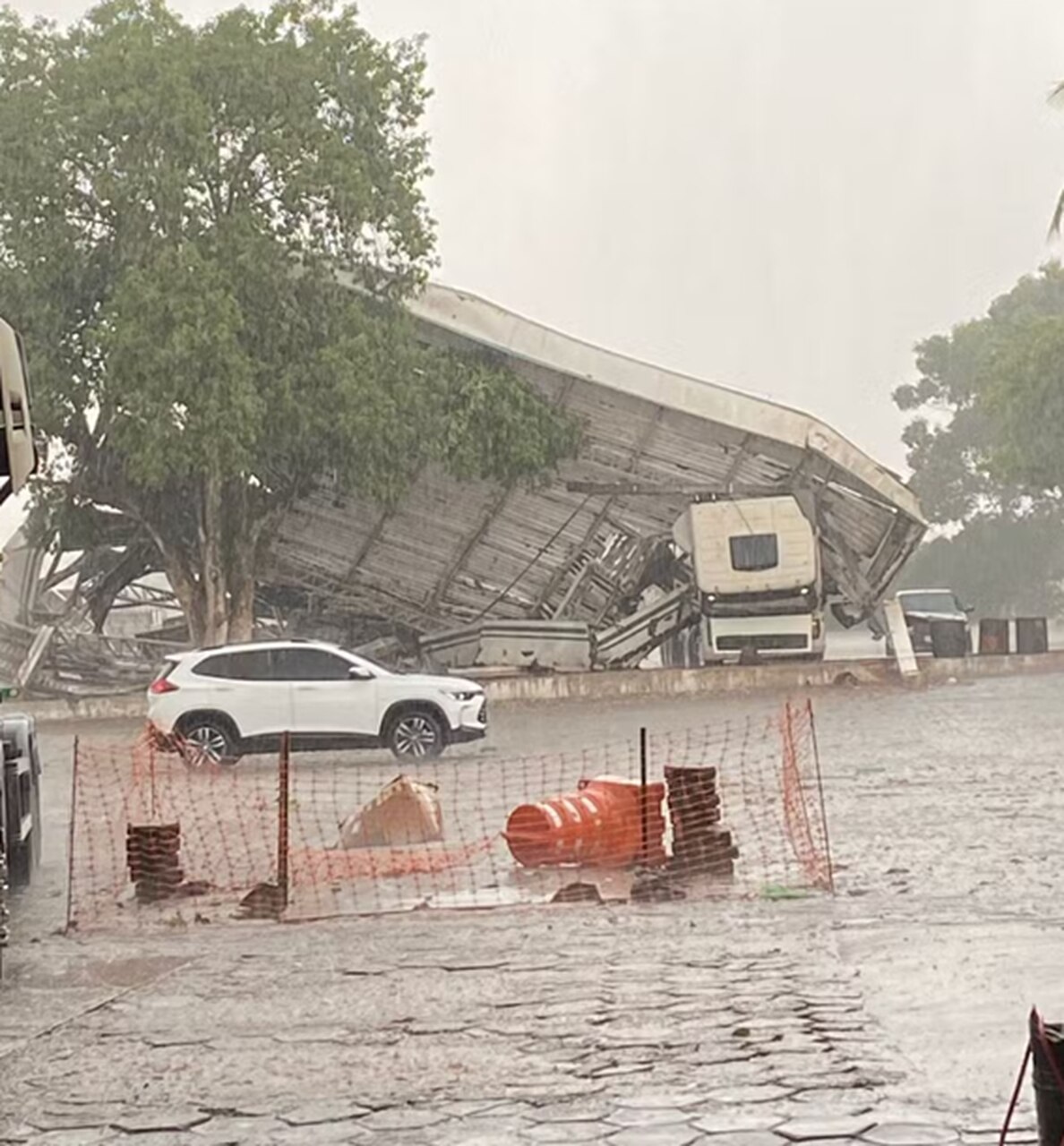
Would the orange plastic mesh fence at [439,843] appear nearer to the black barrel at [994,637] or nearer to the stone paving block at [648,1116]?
the stone paving block at [648,1116]

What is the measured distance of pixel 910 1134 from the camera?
664 centimetres

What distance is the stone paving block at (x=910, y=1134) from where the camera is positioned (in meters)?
6.53

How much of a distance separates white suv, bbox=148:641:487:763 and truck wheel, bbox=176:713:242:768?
1cm

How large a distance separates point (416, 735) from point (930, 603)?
24941 millimetres

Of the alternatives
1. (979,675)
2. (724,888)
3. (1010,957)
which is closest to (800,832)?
(724,888)

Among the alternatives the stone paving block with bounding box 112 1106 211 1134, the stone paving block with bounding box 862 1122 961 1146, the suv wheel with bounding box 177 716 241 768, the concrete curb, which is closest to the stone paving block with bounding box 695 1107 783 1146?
the stone paving block with bounding box 862 1122 961 1146

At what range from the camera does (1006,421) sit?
46.8 m

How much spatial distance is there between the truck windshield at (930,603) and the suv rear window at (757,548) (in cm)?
948

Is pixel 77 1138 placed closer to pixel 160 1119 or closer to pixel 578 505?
pixel 160 1119

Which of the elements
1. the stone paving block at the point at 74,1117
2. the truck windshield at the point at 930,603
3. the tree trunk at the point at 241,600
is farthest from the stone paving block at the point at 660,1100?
the truck windshield at the point at 930,603

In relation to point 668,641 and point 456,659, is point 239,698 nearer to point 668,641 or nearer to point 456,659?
point 456,659

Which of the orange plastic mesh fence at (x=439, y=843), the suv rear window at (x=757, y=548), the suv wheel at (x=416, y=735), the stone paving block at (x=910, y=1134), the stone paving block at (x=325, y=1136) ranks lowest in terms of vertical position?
the stone paving block at (x=910, y=1134)

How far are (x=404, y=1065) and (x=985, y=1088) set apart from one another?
228cm

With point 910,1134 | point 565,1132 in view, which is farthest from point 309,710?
point 910,1134
